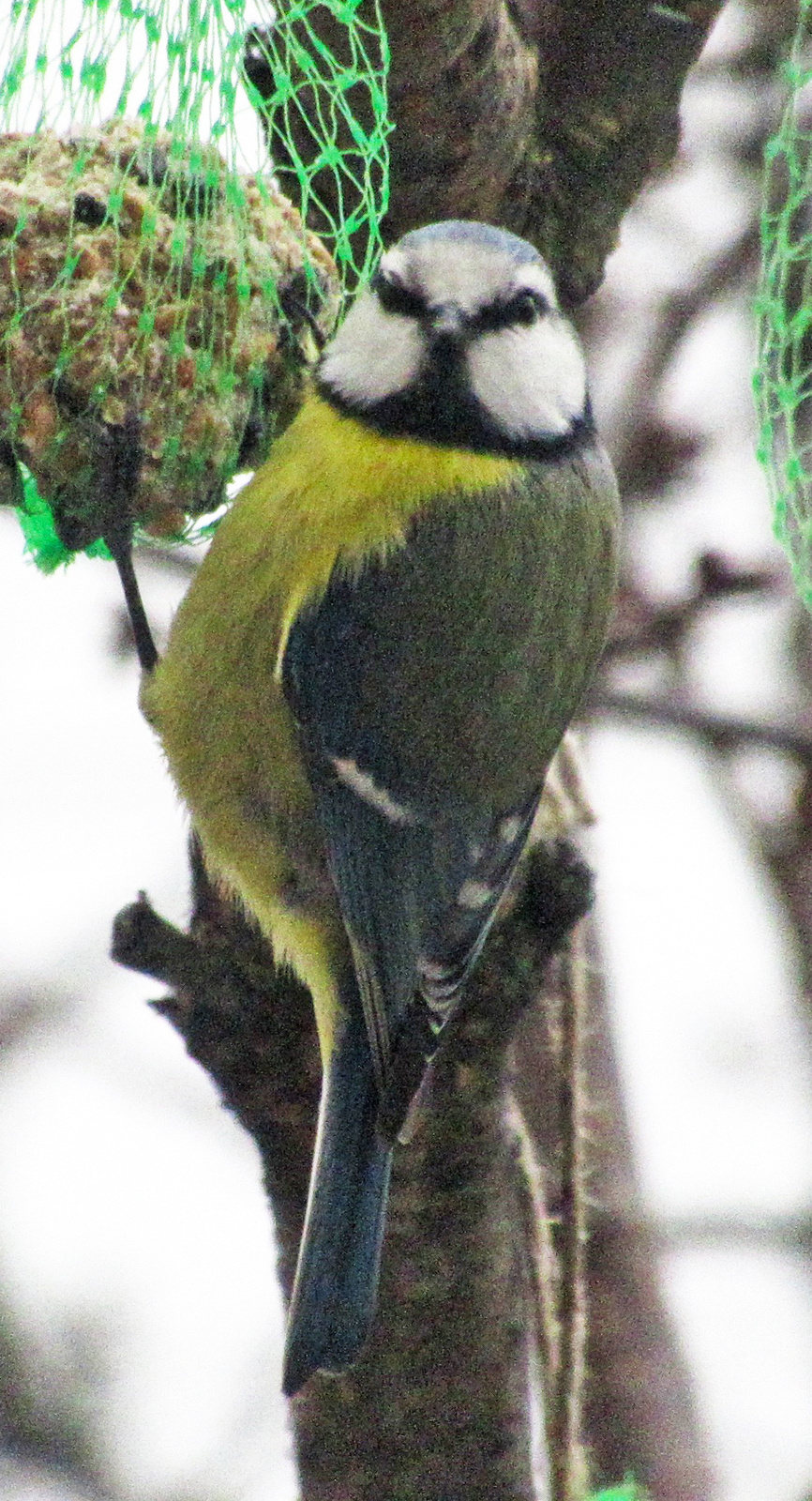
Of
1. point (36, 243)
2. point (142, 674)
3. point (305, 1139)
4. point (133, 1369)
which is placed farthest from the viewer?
point (133, 1369)

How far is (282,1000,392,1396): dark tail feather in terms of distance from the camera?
1531 millimetres

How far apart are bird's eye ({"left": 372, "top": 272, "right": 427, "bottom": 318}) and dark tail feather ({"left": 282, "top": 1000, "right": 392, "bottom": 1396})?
59 cm

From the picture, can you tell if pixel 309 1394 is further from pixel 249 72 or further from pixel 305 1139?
pixel 249 72

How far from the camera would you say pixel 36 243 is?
1.40 m

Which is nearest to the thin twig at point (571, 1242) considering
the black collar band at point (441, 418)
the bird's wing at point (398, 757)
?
the bird's wing at point (398, 757)

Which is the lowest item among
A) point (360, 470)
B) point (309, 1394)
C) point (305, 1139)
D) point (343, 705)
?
point (309, 1394)

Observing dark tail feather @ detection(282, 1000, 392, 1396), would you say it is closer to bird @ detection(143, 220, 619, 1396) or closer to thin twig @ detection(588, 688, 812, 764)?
bird @ detection(143, 220, 619, 1396)

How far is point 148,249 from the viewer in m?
1.42

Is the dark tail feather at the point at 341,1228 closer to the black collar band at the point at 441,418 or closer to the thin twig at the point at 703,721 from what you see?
the black collar band at the point at 441,418

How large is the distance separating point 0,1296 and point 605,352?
1.70m

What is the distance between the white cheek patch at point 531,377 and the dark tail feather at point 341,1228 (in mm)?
536

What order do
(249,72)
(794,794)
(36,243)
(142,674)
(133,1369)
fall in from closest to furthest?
(36,243) < (249,72) < (142,674) < (794,794) < (133,1369)

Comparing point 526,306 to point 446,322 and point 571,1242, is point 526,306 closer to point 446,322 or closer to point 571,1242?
point 446,322

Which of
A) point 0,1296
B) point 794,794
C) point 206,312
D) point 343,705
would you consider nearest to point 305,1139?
point 343,705
